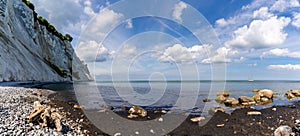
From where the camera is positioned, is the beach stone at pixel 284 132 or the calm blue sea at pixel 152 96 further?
the calm blue sea at pixel 152 96

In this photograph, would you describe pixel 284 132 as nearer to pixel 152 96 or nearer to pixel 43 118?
pixel 43 118

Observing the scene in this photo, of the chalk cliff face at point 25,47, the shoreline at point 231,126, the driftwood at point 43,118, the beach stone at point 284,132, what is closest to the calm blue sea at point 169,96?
the shoreline at point 231,126

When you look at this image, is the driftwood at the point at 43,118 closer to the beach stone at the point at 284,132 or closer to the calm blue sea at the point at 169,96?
the calm blue sea at the point at 169,96

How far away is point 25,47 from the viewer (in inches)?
1914

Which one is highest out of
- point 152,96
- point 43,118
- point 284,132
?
point 43,118

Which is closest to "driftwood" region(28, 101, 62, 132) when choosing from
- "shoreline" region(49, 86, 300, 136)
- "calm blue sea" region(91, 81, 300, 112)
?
"shoreline" region(49, 86, 300, 136)

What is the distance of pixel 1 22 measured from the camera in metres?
41.0

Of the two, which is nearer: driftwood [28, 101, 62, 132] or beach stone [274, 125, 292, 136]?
driftwood [28, 101, 62, 132]

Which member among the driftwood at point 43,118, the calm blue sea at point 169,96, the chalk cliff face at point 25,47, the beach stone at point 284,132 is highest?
the chalk cliff face at point 25,47

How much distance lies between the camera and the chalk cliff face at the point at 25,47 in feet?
119

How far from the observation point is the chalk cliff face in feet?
119

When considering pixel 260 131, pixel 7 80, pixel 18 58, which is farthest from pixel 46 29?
pixel 260 131

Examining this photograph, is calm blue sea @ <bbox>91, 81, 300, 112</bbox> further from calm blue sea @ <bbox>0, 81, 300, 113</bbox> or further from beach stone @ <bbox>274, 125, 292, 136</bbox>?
beach stone @ <bbox>274, 125, 292, 136</bbox>

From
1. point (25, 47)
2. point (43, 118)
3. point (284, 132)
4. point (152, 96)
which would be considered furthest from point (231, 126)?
point (25, 47)
